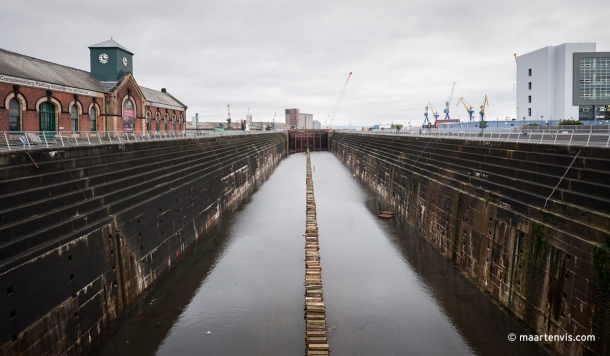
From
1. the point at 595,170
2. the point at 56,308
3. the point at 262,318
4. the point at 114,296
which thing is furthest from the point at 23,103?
the point at 595,170

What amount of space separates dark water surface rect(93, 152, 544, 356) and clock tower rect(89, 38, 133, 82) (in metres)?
26.1

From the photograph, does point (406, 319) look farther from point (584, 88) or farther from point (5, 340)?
point (584, 88)

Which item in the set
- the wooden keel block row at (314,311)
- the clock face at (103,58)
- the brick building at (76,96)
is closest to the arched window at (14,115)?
the brick building at (76,96)

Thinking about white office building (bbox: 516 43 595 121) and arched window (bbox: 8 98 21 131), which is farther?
white office building (bbox: 516 43 595 121)

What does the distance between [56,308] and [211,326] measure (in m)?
6.69

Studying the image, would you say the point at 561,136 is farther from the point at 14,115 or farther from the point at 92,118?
the point at 92,118

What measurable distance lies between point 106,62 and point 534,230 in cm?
4812

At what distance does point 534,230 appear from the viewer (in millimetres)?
15992

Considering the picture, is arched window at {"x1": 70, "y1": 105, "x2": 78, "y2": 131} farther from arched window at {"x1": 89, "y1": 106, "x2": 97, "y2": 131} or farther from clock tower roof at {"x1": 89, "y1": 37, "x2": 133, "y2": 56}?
clock tower roof at {"x1": 89, "y1": 37, "x2": 133, "y2": 56}

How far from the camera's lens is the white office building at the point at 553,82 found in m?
88.1

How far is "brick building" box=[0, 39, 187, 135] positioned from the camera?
3027 centimetres

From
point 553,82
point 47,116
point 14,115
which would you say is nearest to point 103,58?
point 47,116

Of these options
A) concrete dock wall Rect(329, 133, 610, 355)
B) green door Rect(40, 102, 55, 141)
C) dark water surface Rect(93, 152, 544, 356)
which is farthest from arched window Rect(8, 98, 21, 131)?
concrete dock wall Rect(329, 133, 610, 355)

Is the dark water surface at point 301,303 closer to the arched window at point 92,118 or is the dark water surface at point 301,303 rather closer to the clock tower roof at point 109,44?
the arched window at point 92,118
